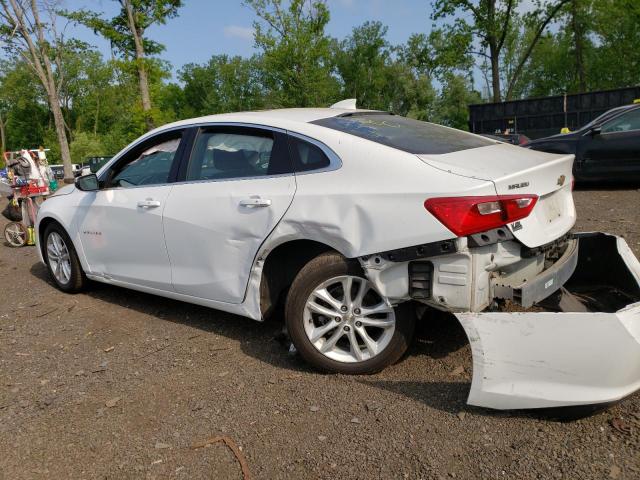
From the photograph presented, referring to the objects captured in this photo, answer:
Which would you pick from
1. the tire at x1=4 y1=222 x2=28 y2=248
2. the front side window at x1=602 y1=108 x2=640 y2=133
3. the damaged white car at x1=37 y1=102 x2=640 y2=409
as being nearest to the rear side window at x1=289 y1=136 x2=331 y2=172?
the damaged white car at x1=37 y1=102 x2=640 y2=409

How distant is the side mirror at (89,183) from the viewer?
16.0 feet

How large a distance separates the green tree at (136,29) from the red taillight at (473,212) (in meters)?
23.2

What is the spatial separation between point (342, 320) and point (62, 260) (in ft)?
11.8

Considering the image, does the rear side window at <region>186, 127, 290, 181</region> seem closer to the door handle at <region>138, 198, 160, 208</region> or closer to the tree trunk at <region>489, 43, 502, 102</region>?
the door handle at <region>138, 198, 160, 208</region>

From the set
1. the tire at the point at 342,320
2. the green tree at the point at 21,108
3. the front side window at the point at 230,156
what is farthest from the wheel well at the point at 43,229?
the green tree at the point at 21,108

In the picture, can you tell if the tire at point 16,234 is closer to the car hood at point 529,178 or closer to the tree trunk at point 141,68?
the car hood at point 529,178

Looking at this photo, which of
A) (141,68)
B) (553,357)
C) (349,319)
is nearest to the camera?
(553,357)

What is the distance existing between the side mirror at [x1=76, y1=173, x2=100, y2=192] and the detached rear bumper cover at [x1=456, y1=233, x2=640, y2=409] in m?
3.53

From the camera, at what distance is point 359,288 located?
3242 mm

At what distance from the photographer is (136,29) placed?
2519 centimetres

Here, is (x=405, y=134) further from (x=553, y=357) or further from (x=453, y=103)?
(x=453, y=103)

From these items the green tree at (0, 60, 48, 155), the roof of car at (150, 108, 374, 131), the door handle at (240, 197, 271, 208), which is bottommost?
the door handle at (240, 197, 271, 208)

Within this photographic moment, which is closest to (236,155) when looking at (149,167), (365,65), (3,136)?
(149,167)

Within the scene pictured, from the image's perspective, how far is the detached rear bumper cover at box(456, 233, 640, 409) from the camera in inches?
95.8
